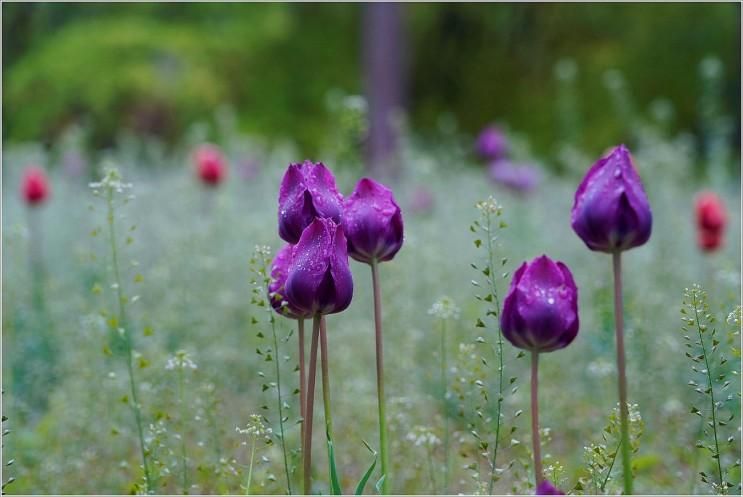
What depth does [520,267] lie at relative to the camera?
138cm

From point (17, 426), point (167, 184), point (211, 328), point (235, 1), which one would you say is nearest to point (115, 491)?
point (17, 426)

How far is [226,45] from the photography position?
11.0 m

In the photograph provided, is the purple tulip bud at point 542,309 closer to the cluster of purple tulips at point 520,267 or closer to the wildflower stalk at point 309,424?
the cluster of purple tulips at point 520,267

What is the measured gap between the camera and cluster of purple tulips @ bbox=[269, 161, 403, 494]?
4.46 ft

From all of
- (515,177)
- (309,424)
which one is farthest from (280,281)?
(515,177)

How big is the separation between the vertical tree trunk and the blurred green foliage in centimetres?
61

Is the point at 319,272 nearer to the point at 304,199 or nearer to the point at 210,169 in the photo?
the point at 304,199

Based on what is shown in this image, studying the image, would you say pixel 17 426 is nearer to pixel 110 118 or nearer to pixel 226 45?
pixel 226 45

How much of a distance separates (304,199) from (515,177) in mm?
4098

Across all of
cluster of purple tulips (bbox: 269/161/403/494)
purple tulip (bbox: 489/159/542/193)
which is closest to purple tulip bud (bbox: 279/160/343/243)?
cluster of purple tulips (bbox: 269/161/403/494)

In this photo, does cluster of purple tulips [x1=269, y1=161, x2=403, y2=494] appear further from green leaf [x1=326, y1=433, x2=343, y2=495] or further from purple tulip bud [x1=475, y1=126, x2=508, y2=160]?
purple tulip bud [x1=475, y1=126, x2=508, y2=160]

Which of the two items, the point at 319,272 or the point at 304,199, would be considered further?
the point at 304,199

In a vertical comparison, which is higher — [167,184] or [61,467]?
[167,184]

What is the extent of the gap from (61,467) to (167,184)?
5071mm
